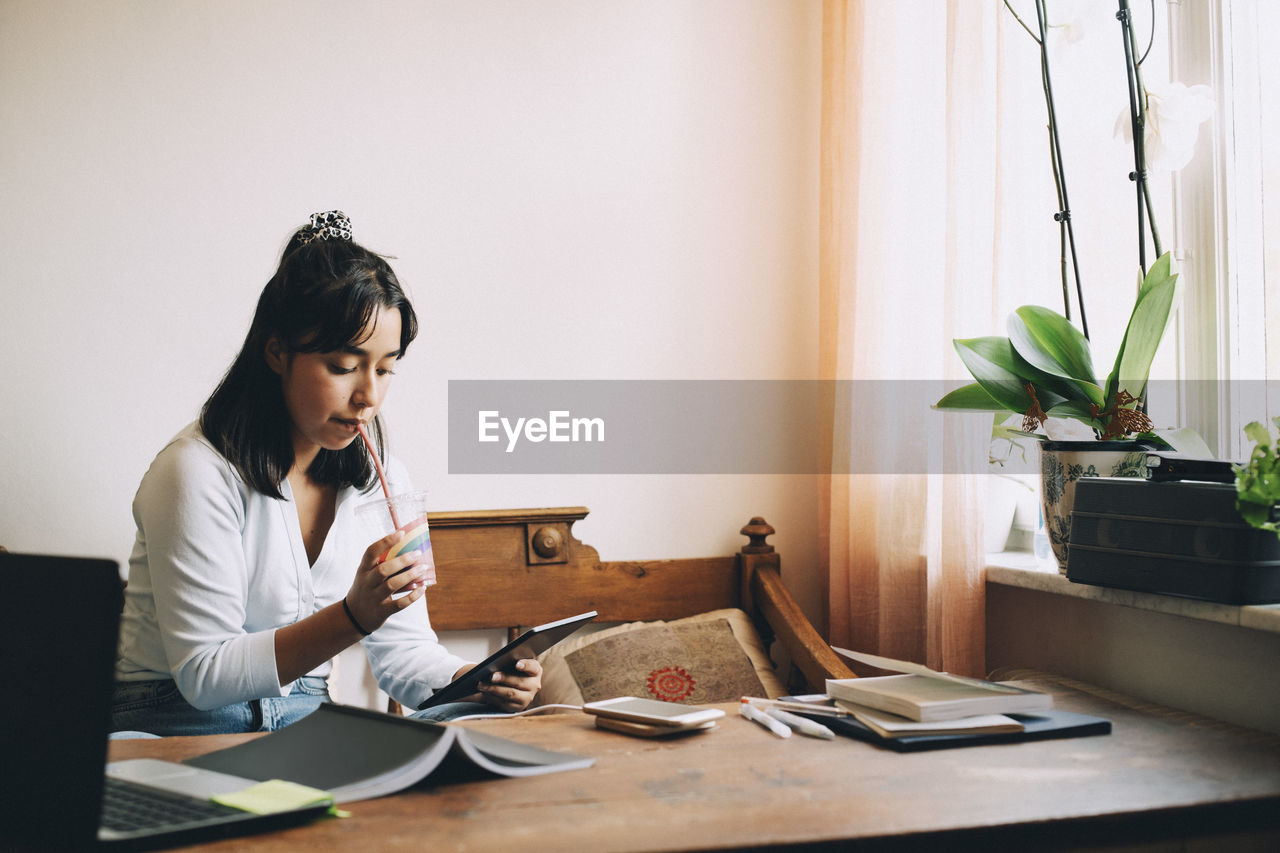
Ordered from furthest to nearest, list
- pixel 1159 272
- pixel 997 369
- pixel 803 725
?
1. pixel 997 369
2. pixel 1159 272
3. pixel 803 725

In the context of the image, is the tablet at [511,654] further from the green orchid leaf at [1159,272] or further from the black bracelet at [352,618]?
the green orchid leaf at [1159,272]

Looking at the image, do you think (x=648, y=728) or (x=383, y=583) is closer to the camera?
(x=648, y=728)

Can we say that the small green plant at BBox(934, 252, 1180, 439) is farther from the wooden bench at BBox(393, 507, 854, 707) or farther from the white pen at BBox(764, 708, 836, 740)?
the wooden bench at BBox(393, 507, 854, 707)

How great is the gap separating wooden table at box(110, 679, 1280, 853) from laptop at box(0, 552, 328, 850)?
A: 13cm

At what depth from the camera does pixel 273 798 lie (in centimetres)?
78

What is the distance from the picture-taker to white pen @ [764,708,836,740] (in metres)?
1.04

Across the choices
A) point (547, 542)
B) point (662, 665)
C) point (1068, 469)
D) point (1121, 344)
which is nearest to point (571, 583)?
point (547, 542)

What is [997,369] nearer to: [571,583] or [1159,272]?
[1159,272]

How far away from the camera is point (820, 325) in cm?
231

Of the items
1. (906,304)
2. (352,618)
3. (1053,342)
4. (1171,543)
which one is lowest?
(352,618)

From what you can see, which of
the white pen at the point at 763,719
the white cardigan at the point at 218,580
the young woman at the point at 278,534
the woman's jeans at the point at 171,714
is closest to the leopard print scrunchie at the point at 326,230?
the young woman at the point at 278,534

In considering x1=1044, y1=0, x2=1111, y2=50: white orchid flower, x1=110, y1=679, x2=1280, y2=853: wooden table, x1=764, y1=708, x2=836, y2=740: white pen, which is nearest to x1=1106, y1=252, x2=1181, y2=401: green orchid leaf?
x1=1044, y1=0, x2=1111, y2=50: white orchid flower

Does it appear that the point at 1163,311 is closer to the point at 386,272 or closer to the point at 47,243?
the point at 386,272

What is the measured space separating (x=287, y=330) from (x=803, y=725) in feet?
3.06
